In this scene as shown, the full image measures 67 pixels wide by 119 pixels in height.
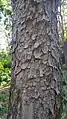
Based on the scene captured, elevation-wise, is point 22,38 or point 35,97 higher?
point 22,38

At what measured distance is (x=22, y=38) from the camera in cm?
162

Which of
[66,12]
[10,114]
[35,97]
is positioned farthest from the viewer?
[66,12]

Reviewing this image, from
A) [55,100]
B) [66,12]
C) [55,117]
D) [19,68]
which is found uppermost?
[66,12]

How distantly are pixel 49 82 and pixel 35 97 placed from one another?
0.45ft

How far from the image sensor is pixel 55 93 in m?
1.58

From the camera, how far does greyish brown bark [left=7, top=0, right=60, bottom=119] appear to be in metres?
1.53

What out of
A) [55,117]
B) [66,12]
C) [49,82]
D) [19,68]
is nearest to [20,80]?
[19,68]

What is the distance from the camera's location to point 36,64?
61.7 inches

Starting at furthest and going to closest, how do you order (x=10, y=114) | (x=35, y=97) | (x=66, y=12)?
1. (x=66, y=12)
2. (x=10, y=114)
3. (x=35, y=97)

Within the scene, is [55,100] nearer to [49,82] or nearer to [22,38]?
[49,82]

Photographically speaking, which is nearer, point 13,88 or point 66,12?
point 13,88

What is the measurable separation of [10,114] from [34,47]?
492 millimetres

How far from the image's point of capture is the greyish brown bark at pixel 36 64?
60.4 inches

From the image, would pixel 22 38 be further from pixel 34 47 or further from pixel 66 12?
pixel 66 12
